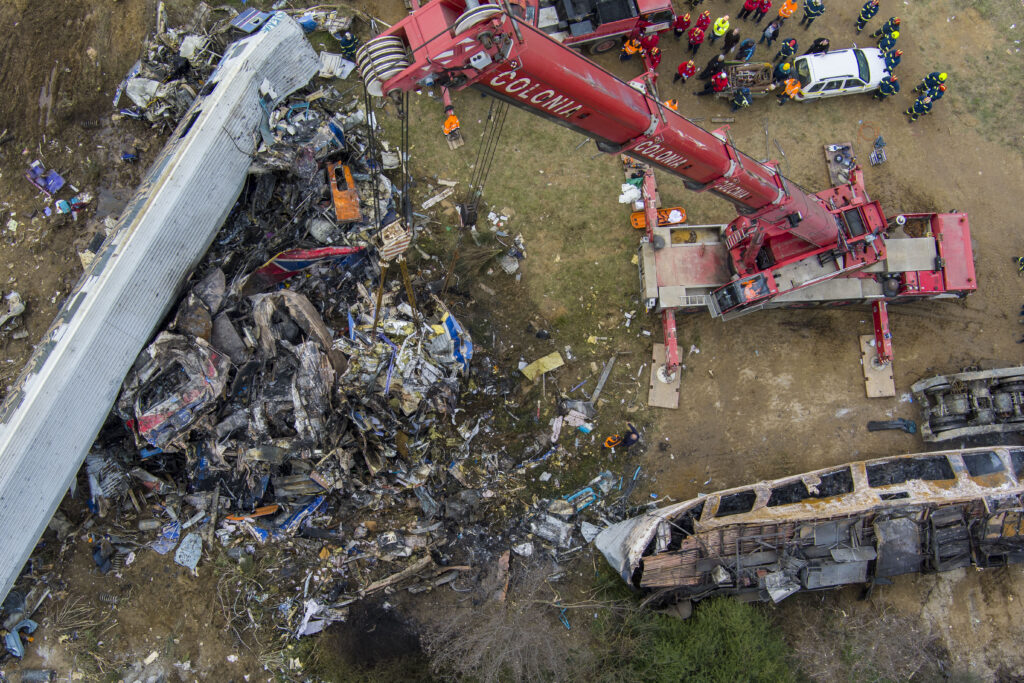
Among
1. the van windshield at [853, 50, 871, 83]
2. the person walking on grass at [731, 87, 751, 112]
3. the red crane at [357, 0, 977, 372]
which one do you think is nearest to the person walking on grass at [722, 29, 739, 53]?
the person walking on grass at [731, 87, 751, 112]

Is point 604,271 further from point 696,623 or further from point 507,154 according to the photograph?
point 696,623

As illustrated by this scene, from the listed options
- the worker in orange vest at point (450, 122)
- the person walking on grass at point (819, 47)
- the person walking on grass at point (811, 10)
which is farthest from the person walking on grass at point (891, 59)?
the worker in orange vest at point (450, 122)

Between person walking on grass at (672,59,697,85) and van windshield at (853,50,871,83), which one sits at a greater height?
person walking on grass at (672,59,697,85)

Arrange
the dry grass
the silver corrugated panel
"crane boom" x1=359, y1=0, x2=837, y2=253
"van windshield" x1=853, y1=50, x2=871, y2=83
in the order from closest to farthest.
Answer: "crane boom" x1=359, y1=0, x2=837, y2=253, the silver corrugated panel, the dry grass, "van windshield" x1=853, y1=50, x2=871, y2=83

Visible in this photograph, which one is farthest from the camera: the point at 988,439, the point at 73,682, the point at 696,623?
the point at 988,439

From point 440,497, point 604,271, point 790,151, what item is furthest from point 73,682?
point 790,151

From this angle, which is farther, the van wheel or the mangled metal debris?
the van wheel

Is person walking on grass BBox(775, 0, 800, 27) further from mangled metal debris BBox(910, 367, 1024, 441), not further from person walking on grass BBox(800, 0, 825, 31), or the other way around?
mangled metal debris BBox(910, 367, 1024, 441)

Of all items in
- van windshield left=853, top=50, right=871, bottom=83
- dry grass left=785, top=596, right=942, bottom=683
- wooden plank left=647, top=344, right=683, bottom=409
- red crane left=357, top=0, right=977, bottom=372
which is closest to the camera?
red crane left=357, top=0, right=977, bottom=372
